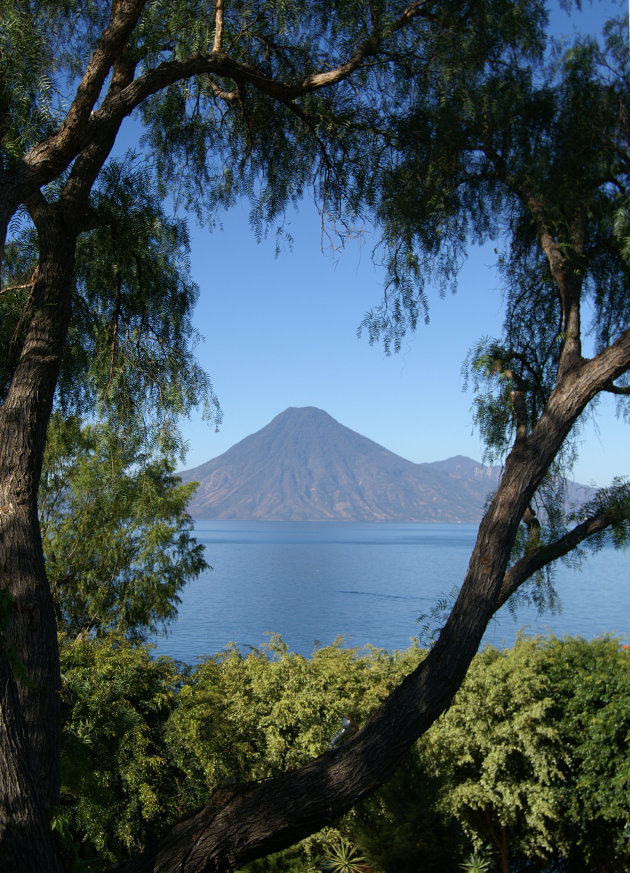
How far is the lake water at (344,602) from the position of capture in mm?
36469

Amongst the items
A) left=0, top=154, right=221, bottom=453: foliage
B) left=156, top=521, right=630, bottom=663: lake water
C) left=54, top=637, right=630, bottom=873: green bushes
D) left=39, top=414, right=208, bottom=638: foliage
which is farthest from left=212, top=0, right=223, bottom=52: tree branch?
left=39, top=414, right=208, bottom=638: foliage

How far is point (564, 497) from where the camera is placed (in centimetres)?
432

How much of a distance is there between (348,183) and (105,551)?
15.5 metres

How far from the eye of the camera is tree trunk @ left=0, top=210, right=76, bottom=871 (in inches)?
83.1

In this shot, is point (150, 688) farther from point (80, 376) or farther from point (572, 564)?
point (572, 564)

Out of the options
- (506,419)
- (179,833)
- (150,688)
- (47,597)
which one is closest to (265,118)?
(506,419)

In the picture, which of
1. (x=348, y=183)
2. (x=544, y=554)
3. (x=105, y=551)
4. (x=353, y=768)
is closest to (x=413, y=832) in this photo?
(x=544, y=554)

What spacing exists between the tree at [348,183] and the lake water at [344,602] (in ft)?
39.5

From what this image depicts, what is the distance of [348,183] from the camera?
14.4 feet

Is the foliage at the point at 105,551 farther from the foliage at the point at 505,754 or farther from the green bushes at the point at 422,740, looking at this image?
the foliage at the point at 505,754

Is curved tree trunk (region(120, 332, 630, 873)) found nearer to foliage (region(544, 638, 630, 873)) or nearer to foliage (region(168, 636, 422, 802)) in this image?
foliage (region(168, 636, 422, 802))

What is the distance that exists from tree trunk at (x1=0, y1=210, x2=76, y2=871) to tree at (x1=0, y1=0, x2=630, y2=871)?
1 centimetres

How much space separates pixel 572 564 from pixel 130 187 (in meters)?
3.13

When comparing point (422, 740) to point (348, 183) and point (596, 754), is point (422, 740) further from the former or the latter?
point (348, 183)
